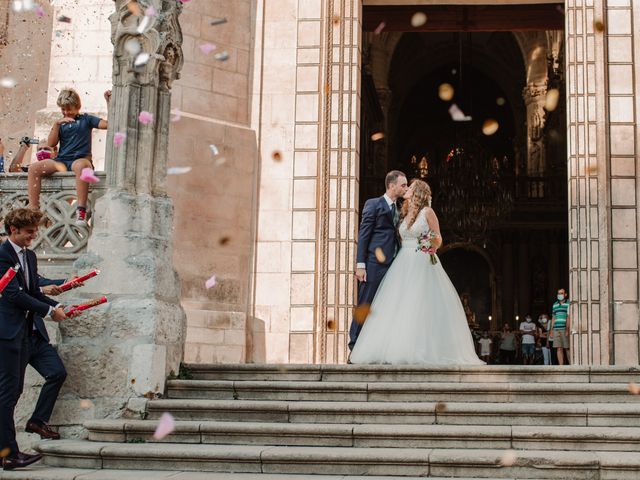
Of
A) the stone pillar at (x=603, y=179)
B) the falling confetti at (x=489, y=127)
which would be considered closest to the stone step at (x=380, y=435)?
the stone pillar at (x=603, y=179)

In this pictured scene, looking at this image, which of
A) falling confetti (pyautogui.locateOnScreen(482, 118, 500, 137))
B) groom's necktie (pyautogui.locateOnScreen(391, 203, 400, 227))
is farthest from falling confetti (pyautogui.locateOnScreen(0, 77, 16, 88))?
falling confetti (pyautogui.locateOnScreen(482, 118, 500, 137))

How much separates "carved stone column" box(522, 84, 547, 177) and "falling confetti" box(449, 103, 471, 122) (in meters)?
6.73

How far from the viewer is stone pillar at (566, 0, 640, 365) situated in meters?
12.4

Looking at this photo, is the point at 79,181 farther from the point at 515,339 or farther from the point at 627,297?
the point at 515,339

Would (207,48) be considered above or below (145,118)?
above

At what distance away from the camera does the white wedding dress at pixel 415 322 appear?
900 centimetres

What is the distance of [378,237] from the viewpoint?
32.1 feet

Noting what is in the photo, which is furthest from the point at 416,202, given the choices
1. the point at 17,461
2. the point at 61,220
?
the point at 17,461

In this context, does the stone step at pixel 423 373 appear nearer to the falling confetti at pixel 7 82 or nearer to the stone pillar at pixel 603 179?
the stone pillar at pixel 603 179

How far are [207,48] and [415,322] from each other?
19.3 feet

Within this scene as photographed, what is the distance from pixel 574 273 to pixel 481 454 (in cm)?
693

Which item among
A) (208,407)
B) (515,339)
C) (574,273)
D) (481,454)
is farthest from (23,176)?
(515,339)

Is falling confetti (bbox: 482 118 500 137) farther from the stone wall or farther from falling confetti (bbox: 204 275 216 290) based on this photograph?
falling confetti (bbox: 204 275 216 290)

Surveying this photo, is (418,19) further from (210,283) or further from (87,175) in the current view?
(87,175)
